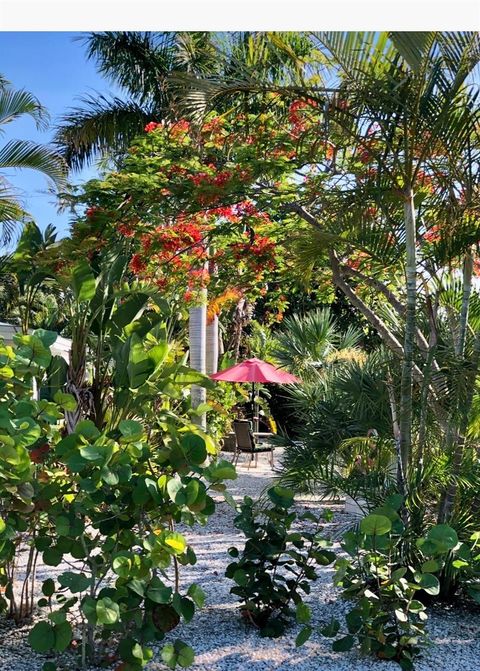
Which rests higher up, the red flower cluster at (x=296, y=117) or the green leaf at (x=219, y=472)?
the red flower cluster at (x=296, y=117)

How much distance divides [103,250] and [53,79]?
7.55 ft

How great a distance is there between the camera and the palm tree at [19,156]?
10.0 metres

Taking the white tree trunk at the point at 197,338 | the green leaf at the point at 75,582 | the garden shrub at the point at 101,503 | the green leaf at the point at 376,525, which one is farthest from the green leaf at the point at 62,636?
the white tree trunk at the point at 197,338

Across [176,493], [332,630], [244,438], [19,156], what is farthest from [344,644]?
[19,156]

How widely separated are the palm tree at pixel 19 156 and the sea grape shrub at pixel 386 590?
820 cm

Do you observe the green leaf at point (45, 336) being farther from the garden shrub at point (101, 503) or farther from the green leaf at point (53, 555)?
the green leaf at point (53, 555)

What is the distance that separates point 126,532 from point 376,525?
41.1 inches

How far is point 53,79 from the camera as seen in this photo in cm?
683

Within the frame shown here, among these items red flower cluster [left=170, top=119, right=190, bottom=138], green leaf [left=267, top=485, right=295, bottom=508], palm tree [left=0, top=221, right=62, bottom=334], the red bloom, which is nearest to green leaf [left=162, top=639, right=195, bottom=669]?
green leaf [left=267, top=485, right=295, bottom=508]

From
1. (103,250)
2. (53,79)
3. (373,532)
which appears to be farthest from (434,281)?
(53,79)

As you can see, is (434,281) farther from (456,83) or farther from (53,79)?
(53,79)

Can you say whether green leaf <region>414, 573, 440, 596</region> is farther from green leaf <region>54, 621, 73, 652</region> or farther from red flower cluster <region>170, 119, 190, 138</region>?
red flower cluster <region>170, 119, 190, 138</region>

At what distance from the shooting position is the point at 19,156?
10.4 m
